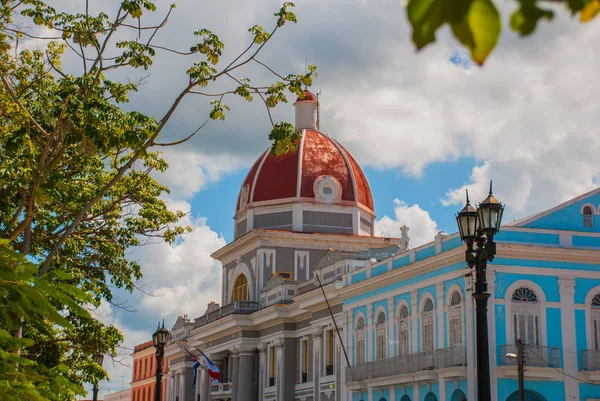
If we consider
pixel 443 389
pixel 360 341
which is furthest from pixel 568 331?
pixel 360 341

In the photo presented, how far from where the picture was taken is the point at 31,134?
14695 millimetres

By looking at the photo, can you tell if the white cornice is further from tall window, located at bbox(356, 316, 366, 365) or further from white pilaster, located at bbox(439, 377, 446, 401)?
white pilaster, located at bbox(439, 377, 446, 401)

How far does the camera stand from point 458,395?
2634 centimetres

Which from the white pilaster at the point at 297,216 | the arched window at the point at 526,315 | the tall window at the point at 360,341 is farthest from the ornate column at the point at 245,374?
the arched window at the point at 526,315

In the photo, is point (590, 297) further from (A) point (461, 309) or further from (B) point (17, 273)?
(B) point (17, 273)

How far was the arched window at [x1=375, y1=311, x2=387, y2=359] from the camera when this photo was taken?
102 ft

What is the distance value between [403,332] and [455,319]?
338 cm

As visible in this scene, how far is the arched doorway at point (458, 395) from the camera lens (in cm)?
2619

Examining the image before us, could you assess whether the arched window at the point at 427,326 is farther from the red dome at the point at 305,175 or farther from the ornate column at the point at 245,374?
the red dome at the point at 305,175

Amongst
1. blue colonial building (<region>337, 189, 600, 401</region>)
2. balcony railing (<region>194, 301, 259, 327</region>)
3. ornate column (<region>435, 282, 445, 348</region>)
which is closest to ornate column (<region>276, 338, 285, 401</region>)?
balcony railing (<region>194, 301, 259, 327</region>)

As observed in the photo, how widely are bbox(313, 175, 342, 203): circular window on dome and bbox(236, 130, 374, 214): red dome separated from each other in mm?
106

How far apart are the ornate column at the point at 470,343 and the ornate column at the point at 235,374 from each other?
18560 mm

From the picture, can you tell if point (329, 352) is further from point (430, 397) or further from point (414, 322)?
point (430, 397)

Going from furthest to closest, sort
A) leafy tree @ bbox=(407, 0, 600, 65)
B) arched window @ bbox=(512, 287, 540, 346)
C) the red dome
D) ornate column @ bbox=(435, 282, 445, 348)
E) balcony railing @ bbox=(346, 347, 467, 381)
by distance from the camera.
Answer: the red dome
ornate column @ bbox=(435, 282, 445, 348)
balcony railing @ bbox=(346, 347, 467, 381)
arched window @ bbox=(512, 287, 540, 346)
leafy tree @ bbox=(407, 0, 600, 65)
